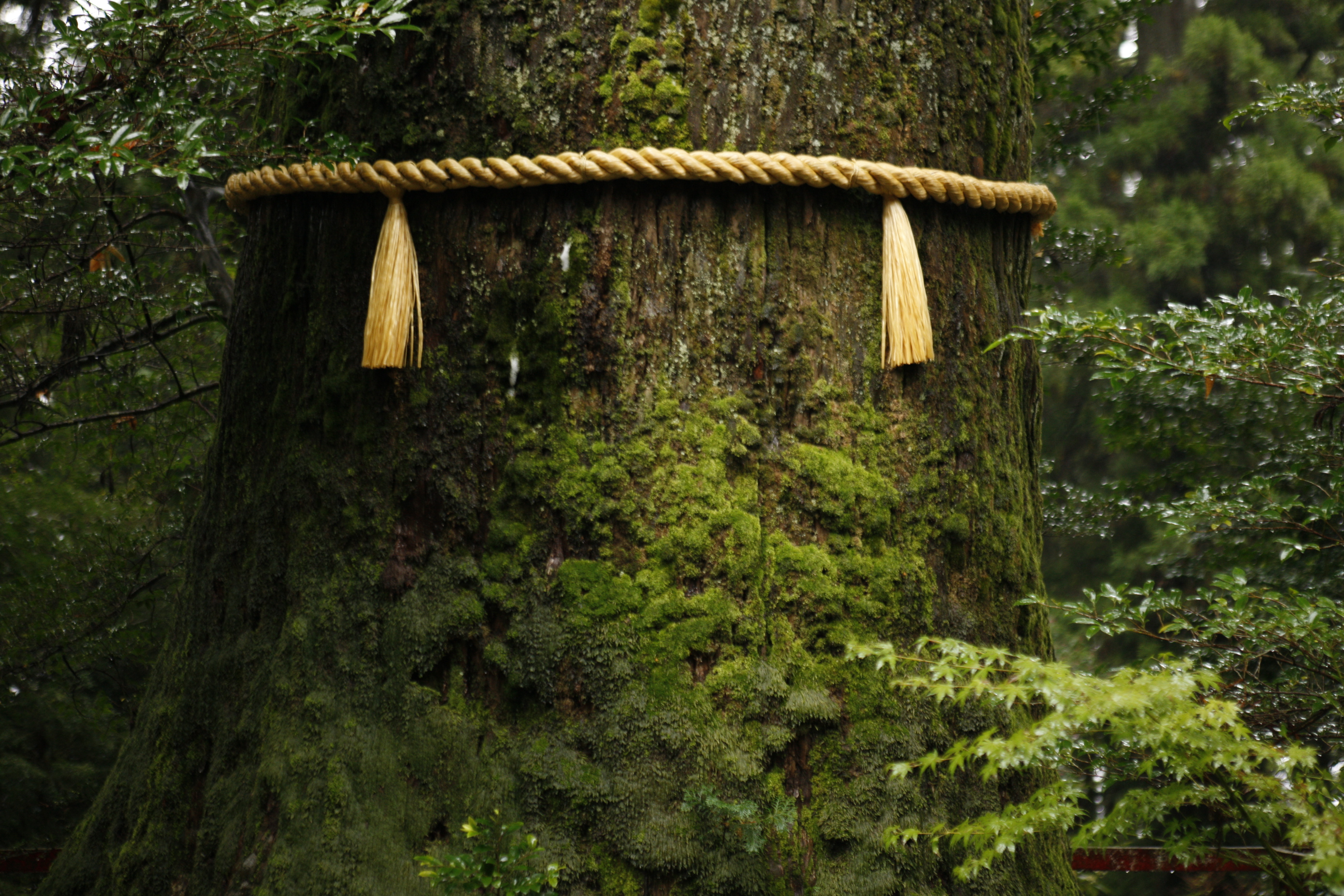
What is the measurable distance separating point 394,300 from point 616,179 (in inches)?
16.6

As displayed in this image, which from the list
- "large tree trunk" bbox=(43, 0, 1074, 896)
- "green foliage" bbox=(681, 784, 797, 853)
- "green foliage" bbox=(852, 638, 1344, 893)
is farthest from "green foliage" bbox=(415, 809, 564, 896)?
"green foliage" bbox=(852, 638, 1344, 893)

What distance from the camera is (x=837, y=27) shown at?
1.70m

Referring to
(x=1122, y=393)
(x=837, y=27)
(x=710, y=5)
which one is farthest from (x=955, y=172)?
(x=1122, y=393)

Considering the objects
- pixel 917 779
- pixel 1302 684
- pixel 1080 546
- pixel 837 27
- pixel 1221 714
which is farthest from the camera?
pixel 1080 546

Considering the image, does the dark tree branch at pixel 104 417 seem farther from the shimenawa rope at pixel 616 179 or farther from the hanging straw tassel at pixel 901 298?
the hanging straw tassel at pixel 901 298

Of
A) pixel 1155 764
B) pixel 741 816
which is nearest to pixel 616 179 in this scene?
pixel 741 816

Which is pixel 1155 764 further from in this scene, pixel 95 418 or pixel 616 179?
pixel 95 418

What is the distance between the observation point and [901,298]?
167 centimetres

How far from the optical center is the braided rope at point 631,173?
157 cm

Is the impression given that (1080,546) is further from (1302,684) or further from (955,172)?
(955,172)

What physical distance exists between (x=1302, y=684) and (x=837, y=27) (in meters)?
1.81

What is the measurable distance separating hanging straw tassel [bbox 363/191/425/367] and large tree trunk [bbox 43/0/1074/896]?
3 centimetres

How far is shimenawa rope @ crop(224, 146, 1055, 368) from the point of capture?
1.58 m

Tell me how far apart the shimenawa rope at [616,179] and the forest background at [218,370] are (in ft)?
0.36
